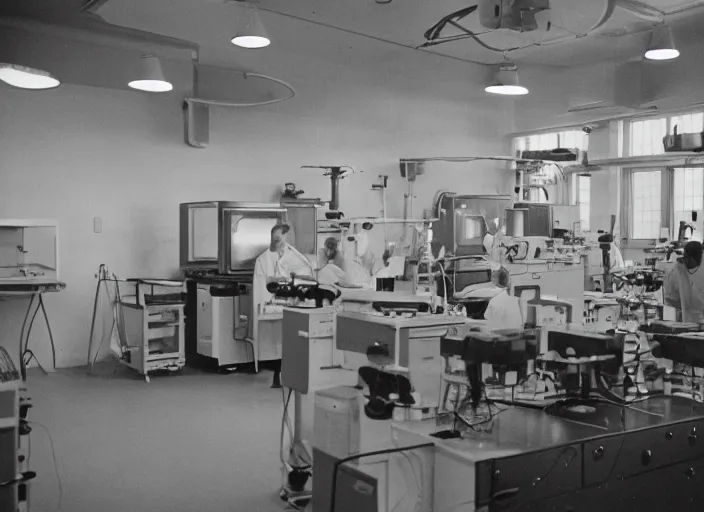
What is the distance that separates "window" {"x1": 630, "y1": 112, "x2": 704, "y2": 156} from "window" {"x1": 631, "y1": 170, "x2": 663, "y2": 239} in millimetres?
319

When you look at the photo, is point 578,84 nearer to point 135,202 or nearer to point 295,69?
point 295,69

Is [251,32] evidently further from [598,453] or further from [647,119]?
[647,119]

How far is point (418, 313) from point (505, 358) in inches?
24.6

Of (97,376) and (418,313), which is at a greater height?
(418,313)

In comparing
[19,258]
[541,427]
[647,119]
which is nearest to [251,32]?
[19,258]

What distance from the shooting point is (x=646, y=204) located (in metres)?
9.96

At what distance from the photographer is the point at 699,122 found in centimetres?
938

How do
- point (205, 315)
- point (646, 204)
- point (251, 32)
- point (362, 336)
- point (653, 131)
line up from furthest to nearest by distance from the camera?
point (646, 204) → point (653, 131) → point (205, 315) → point (251, 32) → point (362, 336)

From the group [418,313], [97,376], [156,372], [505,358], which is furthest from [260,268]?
[505,358]

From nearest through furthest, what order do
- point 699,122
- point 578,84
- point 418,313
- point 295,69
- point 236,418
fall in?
1. point 418,313
2. point 236,418
3. point 295,69
4. point 699,122
5. point 578,84

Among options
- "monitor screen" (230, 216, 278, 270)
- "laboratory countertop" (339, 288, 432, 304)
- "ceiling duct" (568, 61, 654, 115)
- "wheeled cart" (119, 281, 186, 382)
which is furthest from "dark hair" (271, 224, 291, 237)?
"ceiling duct" (568, 61, 654, 115)

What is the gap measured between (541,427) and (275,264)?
4.56 meters

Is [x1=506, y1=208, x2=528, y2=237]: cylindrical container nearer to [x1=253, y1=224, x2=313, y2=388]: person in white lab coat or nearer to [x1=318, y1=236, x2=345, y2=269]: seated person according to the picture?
[x1=318, y1=236, x2=345, y2=269]: seated person

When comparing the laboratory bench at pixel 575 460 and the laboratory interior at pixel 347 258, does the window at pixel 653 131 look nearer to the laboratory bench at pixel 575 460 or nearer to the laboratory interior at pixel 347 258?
the laboratory interior at pixel 347 258
